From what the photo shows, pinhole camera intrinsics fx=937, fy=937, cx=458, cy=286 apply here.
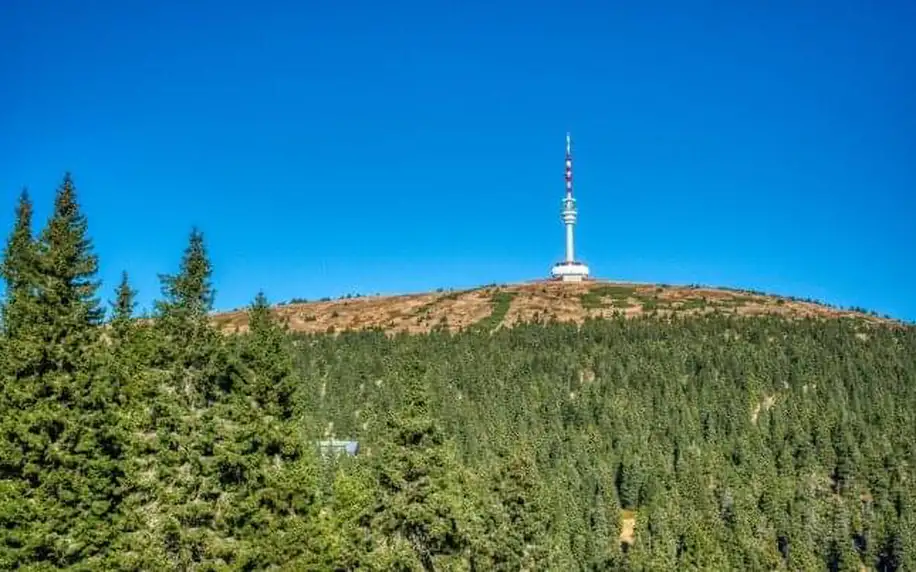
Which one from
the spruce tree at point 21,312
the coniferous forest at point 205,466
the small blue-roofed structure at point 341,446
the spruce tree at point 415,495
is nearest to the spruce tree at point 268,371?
the coniferous forest at point 205,466

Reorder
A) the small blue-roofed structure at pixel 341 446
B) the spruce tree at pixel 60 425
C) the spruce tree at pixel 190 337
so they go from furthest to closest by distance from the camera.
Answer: the small blue-roofed structure at pixel 341 446 → the spruce tree at pixel 190 337 → the spruce tree at pixel 60 425

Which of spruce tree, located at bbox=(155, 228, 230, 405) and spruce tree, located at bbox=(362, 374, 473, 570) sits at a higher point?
spruce tree, located at bbox=(155, 228, 230, 405)

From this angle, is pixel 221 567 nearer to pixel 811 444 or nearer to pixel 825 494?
pixel 825 494

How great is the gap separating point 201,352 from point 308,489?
716 cm

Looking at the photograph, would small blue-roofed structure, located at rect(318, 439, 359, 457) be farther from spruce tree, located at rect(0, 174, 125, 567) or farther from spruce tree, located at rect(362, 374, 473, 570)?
spruce tree, located at rect(0, 174, 125, 567)

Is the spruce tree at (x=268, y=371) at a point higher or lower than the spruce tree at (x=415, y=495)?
higher

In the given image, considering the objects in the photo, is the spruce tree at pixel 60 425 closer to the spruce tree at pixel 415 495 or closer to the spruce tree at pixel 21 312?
the spruce tree at pixel 21 312

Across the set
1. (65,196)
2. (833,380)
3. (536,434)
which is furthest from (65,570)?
(833,380)

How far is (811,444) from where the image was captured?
146m

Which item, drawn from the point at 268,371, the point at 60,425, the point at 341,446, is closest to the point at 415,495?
the point at 268,371

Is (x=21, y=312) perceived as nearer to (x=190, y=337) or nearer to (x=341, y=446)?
(x=190, y=337)

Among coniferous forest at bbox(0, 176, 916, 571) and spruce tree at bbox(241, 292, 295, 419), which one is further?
spruce tree at bbox(241, 292, 295, 419)

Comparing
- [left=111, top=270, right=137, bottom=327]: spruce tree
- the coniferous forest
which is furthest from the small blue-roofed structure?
[left=111, top=270, right=137, bottom=327]: spruce tree

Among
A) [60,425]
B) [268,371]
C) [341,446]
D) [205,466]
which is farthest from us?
[341,446]
